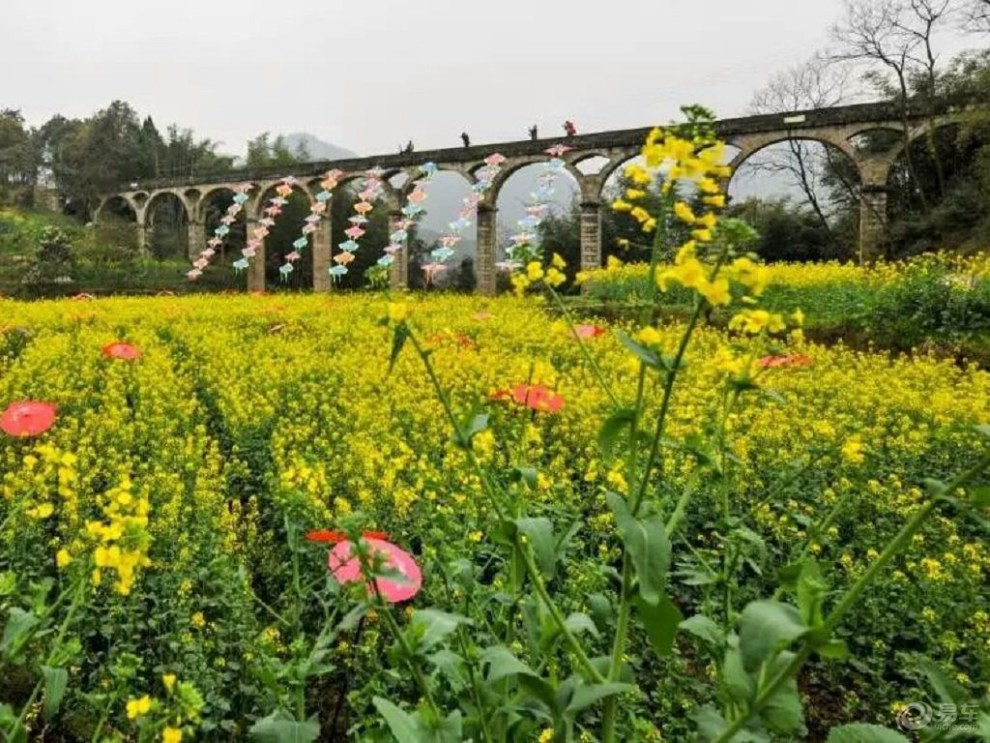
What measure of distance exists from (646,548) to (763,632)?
0.71 ft

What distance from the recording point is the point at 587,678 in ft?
4.29

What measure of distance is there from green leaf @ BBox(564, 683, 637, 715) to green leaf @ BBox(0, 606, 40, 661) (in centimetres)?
93

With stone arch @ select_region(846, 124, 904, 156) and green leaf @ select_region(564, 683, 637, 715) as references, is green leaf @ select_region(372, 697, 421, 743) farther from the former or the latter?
stone arch @ select_region(846, 124, 904, 156)

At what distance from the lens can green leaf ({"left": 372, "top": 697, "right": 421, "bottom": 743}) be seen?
3.99 ft

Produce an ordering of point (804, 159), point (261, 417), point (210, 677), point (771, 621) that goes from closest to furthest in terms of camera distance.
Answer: point (771, 621) < point (210, 677) < point (261, 417) < point (804, 159)

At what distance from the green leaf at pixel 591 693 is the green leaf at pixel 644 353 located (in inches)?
18.8

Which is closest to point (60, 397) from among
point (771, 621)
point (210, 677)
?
point (210, 677)

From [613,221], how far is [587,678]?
101 feet

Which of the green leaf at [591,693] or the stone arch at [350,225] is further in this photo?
the stone arch at [350,225]

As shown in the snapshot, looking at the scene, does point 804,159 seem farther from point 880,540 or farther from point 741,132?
point 880,540

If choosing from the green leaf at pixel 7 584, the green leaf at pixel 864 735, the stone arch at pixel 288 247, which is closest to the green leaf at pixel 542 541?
the green leaf at pixel 864 735

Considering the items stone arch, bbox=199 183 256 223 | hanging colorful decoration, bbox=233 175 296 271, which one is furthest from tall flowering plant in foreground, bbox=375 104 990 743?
stone arch, bbox=199 183 256 223

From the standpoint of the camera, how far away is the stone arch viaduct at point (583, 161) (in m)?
20.5

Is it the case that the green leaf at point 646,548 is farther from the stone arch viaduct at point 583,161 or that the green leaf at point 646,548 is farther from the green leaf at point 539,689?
the stone arch viaduct at point 583,161
